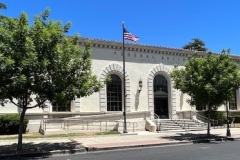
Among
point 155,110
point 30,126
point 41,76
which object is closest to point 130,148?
point 41,76

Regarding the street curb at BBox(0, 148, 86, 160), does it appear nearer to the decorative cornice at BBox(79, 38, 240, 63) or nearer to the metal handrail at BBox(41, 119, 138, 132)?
the metal handrail at BBox(41, 119, 138, 132)

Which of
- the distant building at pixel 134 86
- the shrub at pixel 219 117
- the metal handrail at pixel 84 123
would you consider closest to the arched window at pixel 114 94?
the distant building at pixel 134 86

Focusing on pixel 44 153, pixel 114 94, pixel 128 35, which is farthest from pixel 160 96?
pixel 44 153

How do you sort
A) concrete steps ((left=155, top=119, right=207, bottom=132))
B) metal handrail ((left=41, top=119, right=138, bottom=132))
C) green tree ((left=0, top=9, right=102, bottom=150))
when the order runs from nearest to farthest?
1. green tree ((left=0, top=9, right=102, bottom=150))
2. metal handrail ((left=41, top=119, right=138, bottom=132))
3. concrete steps ((left=155, top=119, right=207, bottom=132))

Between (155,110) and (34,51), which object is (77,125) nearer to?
(155,110)

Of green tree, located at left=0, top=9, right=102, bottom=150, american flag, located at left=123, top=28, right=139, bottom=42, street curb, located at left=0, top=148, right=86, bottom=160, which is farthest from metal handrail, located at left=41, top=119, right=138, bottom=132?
green tree, located at left=0, top=9, right=102, bottom=150

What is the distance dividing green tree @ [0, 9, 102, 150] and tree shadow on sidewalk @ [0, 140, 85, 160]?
223cm

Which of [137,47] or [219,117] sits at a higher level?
[137,47]

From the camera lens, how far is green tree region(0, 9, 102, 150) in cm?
1482

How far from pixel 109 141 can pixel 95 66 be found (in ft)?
35.4

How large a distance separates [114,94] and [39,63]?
1655 centimetres

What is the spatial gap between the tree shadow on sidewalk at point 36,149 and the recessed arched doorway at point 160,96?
15.3 metres

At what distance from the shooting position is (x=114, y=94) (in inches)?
1222

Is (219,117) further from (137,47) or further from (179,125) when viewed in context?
(137,47)
